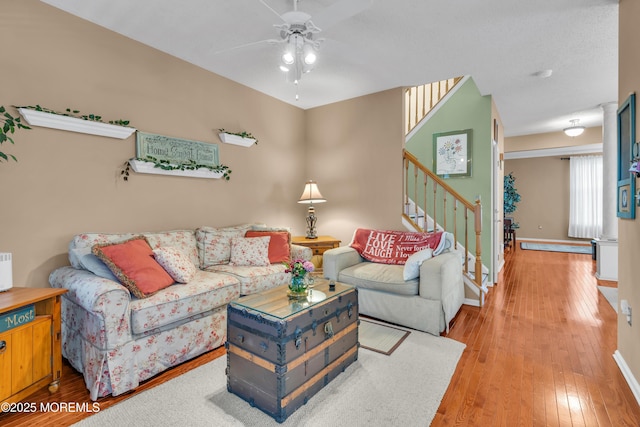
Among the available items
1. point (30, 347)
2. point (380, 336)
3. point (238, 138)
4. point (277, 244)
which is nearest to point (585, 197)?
point (380, 336)

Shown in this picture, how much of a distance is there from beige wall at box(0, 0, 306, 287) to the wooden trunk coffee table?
1634mm

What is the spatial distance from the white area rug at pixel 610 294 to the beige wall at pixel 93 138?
14.8ft

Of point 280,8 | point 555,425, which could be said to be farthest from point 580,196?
point 280,8

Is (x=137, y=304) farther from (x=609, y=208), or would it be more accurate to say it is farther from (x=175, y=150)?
(x=609, y=208)

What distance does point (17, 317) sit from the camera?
175 centimetres

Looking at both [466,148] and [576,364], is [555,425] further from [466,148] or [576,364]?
[466,148]

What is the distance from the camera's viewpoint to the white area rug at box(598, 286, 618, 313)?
11.8 ft

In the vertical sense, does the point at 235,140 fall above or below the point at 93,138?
above

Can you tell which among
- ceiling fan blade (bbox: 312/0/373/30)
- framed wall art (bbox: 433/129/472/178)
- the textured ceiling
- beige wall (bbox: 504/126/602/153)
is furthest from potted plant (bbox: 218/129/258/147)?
beige wall (bbox: 504/126/602/153)

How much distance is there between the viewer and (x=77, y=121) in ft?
8.10

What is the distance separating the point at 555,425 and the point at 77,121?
380 cm

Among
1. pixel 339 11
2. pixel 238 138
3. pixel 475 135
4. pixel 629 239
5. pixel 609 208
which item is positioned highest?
pixel 339 11

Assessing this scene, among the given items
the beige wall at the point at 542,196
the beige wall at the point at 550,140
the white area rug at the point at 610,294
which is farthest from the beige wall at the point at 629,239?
the beige wall at the point at 542,196

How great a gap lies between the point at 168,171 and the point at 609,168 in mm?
6285
